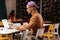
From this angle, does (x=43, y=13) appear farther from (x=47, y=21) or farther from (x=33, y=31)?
(x=33, y=31)

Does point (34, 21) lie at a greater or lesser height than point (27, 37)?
greater

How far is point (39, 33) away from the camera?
5141 millimetres

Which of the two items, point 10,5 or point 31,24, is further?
point 10,5

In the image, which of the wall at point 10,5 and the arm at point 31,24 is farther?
the wall at point 10,5

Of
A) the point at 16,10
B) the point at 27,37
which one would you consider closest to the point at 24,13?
the point at 16,10

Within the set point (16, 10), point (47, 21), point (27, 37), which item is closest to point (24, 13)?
point (16, 10)

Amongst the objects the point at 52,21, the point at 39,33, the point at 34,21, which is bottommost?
the point at 52,21

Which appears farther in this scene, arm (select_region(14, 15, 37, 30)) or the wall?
the wall

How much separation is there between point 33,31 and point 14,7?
6.83 m

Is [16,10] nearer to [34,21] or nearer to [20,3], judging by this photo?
[20,3]

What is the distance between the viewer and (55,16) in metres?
11.4

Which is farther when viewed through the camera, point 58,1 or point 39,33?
point 58,1

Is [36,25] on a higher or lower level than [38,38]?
higher

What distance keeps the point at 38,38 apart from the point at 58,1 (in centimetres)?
661
